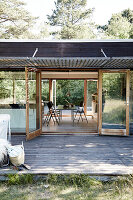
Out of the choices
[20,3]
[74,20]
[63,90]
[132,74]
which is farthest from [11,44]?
[74,20]

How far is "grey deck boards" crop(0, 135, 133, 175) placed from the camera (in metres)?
4.20

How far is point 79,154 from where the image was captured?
5195 mm

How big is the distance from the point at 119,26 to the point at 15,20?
471 inches

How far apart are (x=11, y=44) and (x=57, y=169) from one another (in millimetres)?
4231

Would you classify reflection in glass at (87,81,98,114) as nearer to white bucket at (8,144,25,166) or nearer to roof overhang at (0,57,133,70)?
roof overhang at (0,57,133,70)

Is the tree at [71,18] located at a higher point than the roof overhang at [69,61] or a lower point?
higher

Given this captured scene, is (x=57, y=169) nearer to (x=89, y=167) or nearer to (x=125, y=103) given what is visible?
(x=89, y=167)

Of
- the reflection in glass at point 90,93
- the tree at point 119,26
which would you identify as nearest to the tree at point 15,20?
the reflection in glass at point 90,93

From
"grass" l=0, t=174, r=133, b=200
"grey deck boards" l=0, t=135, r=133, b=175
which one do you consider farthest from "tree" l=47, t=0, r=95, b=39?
"grass" l=0, t=174, r=133, b=200

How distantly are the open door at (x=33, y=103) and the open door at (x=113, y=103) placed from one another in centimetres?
209

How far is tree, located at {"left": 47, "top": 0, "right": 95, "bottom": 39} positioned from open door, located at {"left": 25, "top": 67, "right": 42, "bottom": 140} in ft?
50.7

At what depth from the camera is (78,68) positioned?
780cm

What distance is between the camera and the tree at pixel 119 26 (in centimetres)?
2324

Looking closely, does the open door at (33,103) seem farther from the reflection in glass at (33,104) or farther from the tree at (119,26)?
the tree at (119,26)
